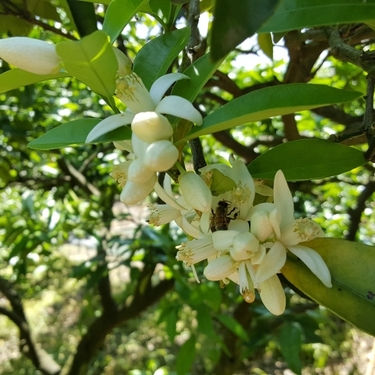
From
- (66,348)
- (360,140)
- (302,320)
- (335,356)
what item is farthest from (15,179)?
(335,356)

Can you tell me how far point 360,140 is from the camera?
0.93 m

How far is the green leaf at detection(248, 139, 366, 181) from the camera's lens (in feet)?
1.53

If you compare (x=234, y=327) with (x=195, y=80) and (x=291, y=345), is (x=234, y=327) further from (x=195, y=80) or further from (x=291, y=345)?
(x=195, y=80)

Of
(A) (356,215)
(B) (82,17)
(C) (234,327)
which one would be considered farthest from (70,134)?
(A) (356,215)

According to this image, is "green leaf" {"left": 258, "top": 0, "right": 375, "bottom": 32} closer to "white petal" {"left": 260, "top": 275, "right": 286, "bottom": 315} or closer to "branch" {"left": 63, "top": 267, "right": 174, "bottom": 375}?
"white petal" {"left": 260, "top": 275, "right": 286, "bottom": 315}

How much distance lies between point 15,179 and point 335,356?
2.27 meters

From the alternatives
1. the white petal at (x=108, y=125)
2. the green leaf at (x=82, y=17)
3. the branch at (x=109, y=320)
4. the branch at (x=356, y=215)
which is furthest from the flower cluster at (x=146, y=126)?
the branch at (x=109, y=320)

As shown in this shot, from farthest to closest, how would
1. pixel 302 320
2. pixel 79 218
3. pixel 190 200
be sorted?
pixel 79 218 → pixel 302 320 → pixel 190 200

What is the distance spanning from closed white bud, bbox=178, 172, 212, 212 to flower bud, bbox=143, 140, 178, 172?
1.5 inches

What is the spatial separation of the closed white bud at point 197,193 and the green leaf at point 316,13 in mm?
133

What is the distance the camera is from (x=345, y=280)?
0.42 metres

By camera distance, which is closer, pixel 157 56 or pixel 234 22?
pixel 234 22

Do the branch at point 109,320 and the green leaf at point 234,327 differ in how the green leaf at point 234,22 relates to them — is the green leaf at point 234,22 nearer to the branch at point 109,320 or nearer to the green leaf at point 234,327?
the green leaf at point 234,327

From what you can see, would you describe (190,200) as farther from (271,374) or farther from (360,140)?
(271,374)
